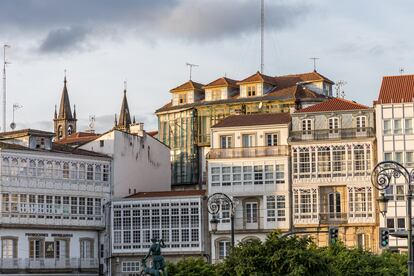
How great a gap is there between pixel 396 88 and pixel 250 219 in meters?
15.5

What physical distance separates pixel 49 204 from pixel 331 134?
2332cm

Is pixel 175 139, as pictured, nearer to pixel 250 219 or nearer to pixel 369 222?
pixel 250 219

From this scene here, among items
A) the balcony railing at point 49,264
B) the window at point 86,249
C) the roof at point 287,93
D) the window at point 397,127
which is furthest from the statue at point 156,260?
the roof at point 287,93

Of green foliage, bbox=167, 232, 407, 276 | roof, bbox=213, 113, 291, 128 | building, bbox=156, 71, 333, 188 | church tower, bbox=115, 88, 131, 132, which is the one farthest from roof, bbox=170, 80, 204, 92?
green foliage, bbox=167, 232, 407, 276

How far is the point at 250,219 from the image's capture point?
9919 cm

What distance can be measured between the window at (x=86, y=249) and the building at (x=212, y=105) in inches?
593

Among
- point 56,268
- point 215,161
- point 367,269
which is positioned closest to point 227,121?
point 215,161

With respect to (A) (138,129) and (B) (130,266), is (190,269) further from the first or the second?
(A) (138,129)

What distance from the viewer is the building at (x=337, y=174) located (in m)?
95.6

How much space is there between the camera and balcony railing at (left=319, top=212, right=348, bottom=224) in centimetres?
9606

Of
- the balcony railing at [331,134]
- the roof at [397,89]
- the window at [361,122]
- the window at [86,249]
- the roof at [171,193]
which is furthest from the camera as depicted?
the window at [86,249]

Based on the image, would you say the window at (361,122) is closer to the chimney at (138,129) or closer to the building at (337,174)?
the building at (337,174)

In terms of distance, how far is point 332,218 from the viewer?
317 feet

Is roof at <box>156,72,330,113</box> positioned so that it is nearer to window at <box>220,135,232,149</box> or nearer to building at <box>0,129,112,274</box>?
window at <box>220,135,232,149</box>
